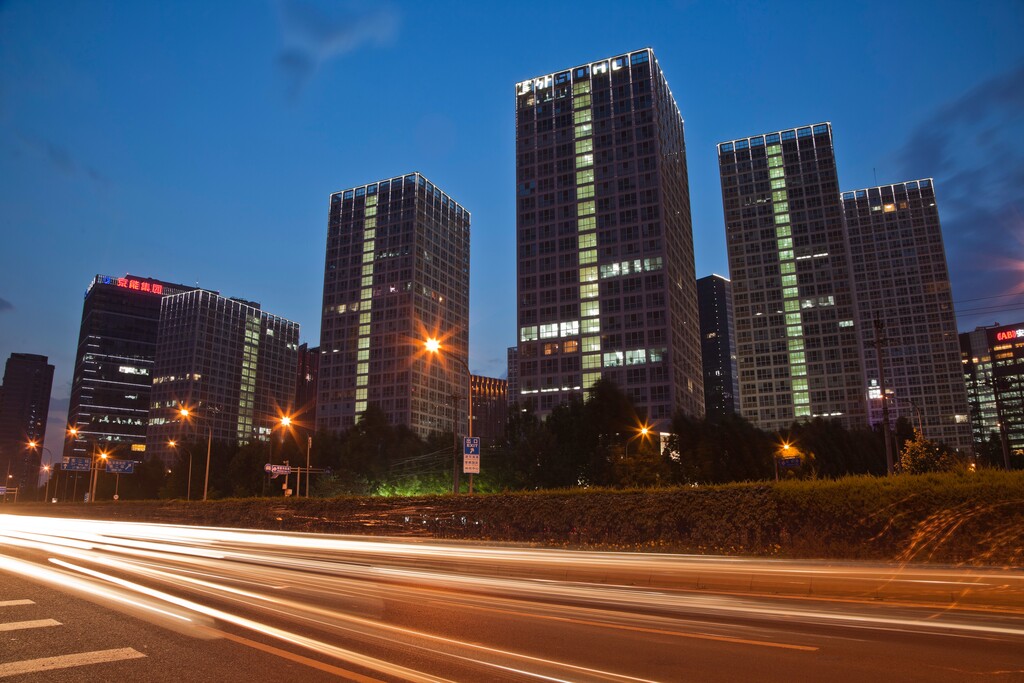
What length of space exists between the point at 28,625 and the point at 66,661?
10.6 ft

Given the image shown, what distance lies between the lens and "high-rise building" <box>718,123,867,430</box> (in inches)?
6629

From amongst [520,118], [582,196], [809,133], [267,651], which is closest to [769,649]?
Result: [267,651]

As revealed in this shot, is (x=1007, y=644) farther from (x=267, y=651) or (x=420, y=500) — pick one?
(x=420, y=500)

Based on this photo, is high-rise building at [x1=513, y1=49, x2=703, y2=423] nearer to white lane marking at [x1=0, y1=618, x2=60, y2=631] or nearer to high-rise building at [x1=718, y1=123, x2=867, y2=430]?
high-rise building at [x1=718, y1=123, x2=867, y2=430]

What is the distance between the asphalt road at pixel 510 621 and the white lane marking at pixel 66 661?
0.05m

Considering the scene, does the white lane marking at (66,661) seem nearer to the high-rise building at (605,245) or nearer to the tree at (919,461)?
the tree at (919,461)

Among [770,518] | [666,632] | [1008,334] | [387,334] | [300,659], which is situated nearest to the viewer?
[300,659]

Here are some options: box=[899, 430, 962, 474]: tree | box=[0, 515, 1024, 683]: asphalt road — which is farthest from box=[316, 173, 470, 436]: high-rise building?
box=[0, 515, 1024, 683]: asphalt road

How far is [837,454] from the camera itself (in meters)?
86.6

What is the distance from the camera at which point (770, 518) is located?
73.9ft

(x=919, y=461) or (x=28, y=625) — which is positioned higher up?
(x=919, y=461)

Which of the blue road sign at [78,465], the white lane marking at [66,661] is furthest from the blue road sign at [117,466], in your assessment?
the white lane marking at [66,661]

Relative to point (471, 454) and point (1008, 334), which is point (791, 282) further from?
point (471, 454)

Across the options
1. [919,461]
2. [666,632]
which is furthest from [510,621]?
[919,461]
